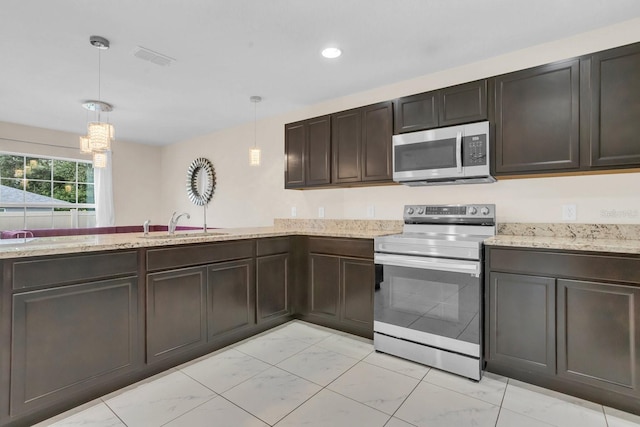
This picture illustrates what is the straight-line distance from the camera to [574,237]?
2312 mm

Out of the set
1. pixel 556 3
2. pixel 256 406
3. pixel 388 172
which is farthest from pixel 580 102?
pixel 256 406

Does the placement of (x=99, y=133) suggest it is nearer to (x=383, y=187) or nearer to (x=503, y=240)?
(x=383, y=187)

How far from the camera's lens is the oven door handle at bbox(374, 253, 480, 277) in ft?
7.09

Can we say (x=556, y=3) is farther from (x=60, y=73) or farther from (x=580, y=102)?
(x=60, y=73)

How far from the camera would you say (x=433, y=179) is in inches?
105

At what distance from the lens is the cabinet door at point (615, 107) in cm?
194

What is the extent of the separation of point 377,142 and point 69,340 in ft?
8.73

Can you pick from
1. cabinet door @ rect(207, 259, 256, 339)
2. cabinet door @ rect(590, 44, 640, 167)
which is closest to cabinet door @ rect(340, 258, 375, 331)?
cabinet door @ rect(207, 259, 256, 339)

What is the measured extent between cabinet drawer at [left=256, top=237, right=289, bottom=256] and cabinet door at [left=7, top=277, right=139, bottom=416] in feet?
3.58

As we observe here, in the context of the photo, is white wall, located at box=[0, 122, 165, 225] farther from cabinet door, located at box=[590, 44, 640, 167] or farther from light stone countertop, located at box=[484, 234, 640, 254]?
cabinet door, located at box=[590, 44, 640, 167]

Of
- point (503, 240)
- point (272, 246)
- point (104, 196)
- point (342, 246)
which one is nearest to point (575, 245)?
point (503, 240)

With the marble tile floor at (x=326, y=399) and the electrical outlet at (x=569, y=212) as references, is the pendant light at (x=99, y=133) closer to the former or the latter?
the marble tile floor at (x=326, y=399)

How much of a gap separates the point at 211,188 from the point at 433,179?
363cm

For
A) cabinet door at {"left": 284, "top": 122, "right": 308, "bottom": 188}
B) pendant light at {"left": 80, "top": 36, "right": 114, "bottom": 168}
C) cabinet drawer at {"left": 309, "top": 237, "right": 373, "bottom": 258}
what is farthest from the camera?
cabinet door at {"left": 284, "top": 122, "right": 308, "bottom": 188}
